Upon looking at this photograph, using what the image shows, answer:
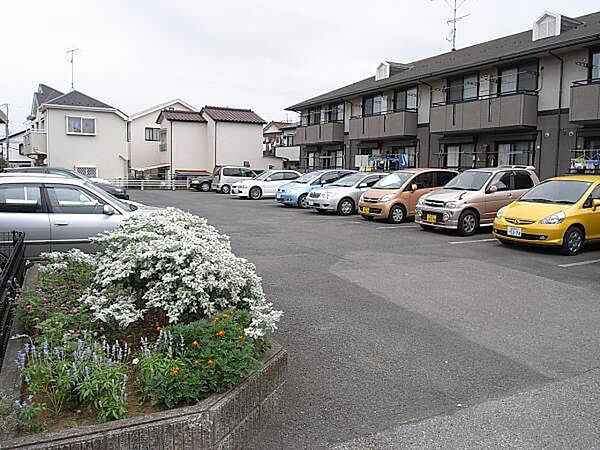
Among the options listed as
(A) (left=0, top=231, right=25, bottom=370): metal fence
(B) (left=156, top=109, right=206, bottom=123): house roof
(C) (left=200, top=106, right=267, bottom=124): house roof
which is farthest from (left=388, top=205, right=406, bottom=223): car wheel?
(B) (left=156, top=109, right=206, bottom=123): house roof

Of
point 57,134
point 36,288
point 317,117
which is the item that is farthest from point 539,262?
point 57,134

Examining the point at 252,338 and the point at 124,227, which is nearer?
the point at 252,338

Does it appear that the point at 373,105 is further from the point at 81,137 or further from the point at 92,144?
the point at 81,137

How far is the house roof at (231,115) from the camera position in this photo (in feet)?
134

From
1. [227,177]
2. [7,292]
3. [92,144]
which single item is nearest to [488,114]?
[227,177]

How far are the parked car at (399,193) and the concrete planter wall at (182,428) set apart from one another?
1257cm

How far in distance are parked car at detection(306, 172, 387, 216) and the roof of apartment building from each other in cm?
728

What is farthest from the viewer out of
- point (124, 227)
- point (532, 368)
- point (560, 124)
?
point (560, 124)

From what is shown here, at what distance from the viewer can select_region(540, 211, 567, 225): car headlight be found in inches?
418

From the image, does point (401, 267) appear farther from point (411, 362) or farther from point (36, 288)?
point (36, 288)

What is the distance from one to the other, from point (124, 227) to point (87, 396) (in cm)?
221

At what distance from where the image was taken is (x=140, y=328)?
4.49 meters

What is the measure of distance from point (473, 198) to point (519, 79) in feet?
32.4

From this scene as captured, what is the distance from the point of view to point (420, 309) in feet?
21.5
